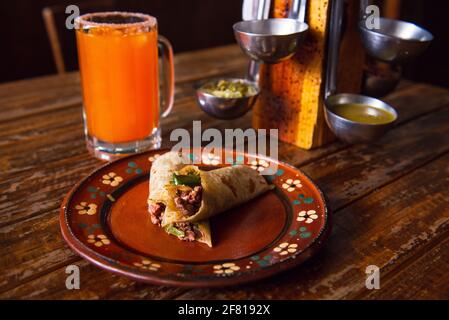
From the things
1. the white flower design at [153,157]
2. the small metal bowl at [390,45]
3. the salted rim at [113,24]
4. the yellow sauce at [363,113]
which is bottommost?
the white flower design at [153,157]

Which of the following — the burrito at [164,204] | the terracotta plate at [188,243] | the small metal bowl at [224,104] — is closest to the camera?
the terracotta plate at [188,243]

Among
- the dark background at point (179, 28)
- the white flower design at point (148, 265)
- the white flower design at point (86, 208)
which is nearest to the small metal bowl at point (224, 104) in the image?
the white flower design at point (86, 208)

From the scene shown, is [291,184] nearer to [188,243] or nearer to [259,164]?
[259,164]

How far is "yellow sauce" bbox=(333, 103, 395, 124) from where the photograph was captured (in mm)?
1101

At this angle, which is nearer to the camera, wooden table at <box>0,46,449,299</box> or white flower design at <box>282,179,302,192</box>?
wooden table at <box>0,46,449,299</box>

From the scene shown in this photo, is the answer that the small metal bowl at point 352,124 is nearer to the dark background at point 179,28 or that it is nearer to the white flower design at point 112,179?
the white flower design at point 112,179

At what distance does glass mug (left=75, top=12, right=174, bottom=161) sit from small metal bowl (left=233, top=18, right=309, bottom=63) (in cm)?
20

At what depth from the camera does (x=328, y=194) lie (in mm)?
989

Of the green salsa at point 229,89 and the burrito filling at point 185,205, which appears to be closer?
the burrito filling at point 185,205

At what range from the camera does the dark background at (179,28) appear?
2.82 metres

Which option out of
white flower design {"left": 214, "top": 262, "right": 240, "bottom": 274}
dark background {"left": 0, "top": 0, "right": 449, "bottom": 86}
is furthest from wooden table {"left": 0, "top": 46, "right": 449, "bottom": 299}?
dark background {"left": 0, "top": 0, "right": 449, "bottom": 86}

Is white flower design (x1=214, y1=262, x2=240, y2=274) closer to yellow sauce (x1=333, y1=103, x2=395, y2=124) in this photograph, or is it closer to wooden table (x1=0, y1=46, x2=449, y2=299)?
wooden table (x1=0, y1=46, x2=449, y2=299)

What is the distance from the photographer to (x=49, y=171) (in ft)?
3.49
